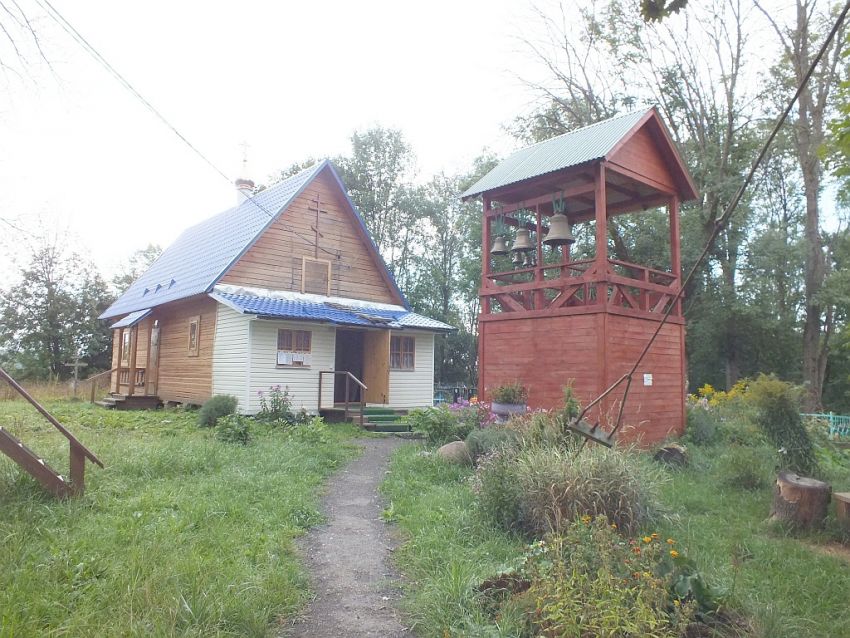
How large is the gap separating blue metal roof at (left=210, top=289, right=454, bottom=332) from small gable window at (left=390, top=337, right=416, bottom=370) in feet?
1.93

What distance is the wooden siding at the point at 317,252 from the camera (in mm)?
15078

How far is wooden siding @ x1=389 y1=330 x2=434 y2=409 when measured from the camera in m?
15.9

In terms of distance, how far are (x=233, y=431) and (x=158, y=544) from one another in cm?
578

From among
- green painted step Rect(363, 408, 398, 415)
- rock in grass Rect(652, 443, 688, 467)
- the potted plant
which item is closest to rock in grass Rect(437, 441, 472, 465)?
the potted plant

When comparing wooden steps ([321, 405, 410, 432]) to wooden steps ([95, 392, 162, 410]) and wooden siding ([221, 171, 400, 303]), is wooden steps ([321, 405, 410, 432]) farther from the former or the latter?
wooden steps ([95, 392, 162, 410])

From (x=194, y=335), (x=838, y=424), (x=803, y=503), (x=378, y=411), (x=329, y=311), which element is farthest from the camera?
(x=194, y=335)

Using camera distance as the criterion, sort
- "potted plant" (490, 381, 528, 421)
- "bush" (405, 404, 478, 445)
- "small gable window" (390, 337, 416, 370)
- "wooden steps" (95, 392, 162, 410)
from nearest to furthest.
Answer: "potted plant" (490, 381, 528, 421)
"bush" (405, 404, 478, 445)
"small gable window" (390, 337, 416, 370)
"wooden steps" (95, 392, 162, 410)

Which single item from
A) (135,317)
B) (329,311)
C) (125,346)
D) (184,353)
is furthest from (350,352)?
(125,346)

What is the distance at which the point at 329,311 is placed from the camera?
14.8 metres

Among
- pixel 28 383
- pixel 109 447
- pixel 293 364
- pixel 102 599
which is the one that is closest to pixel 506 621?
pixel 102 599

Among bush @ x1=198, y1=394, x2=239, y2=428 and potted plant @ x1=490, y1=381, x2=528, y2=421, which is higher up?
potted plant @ x1=490, y1=381, x2=528, y2=421

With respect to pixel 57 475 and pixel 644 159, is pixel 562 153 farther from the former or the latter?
pixel 57 475

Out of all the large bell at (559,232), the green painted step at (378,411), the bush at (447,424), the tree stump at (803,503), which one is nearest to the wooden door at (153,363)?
the green painted step at (378,411)

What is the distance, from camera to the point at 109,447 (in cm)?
805
